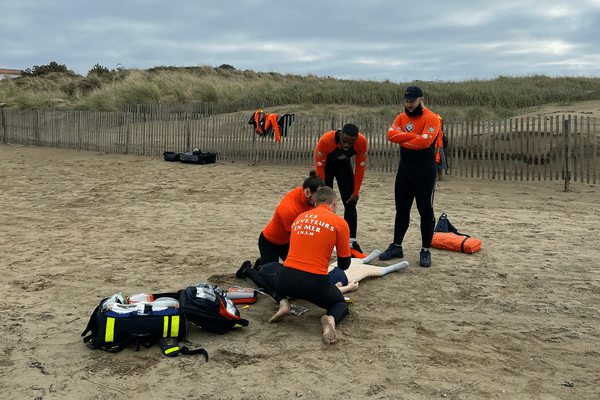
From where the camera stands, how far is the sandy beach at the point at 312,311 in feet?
10.8

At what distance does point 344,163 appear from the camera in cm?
622

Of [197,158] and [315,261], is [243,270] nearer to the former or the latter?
[315,261]

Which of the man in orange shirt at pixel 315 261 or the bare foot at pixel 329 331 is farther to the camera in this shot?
the man in orange shirt at pixel 315 261

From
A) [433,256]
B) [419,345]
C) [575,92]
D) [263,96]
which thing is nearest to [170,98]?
[263,96]

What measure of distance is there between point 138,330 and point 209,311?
1.77ft

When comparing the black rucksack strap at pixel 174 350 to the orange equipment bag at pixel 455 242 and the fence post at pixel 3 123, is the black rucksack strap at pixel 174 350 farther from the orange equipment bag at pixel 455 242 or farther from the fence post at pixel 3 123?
the fence post at pixel 3 123

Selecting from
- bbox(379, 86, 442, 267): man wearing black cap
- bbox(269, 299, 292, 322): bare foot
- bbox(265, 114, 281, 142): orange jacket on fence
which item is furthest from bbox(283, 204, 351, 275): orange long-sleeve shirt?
bbox(265, 114, 281, 142): orange jacket on fence

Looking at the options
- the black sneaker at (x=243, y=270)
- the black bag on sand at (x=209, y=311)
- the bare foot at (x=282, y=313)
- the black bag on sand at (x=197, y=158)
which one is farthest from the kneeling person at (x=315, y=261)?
the black bag on sand at (x=197, y=158)

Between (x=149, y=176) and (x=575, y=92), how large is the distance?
64.3 feet

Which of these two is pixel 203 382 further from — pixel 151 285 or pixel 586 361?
pixel 586 361

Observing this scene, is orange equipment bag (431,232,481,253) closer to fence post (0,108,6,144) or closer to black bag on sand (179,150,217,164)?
black bag on sand (179,150,217,164)

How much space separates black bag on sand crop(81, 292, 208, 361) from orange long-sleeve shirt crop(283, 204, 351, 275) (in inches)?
40.8

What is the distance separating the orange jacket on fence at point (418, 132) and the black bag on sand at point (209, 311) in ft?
8.69

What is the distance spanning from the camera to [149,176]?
45.6 feet
